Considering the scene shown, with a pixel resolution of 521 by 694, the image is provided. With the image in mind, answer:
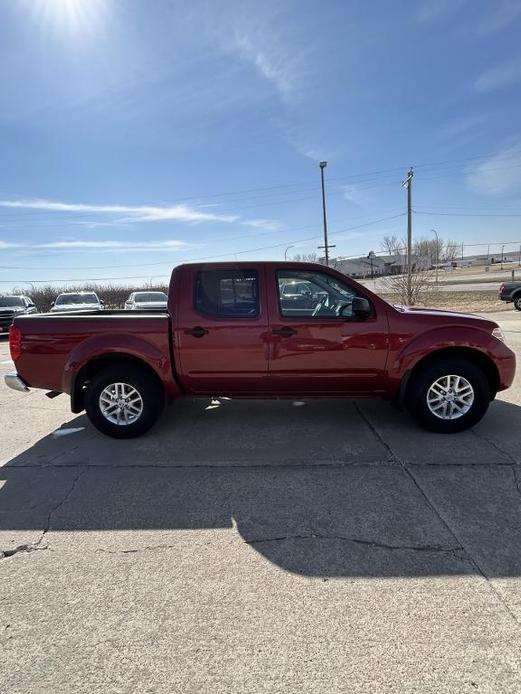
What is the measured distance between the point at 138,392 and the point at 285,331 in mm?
1713

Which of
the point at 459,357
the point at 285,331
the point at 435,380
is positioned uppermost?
the point at 285,331

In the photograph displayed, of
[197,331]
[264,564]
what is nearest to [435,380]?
[197,331]

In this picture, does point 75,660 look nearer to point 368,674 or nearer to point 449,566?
point 368,674

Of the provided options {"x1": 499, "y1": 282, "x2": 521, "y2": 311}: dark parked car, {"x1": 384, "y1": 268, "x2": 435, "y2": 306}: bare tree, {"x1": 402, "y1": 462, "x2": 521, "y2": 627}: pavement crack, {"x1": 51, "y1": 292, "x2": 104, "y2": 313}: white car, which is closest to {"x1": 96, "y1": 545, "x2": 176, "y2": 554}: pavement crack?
{"x1": 402, "y1": 462, "x2": 521, "y2": 627}: pavement crack

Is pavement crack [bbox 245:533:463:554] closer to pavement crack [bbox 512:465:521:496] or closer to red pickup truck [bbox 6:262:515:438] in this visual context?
pavement crack [bbox 512:465:521:496]

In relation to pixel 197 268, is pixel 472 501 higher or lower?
lower

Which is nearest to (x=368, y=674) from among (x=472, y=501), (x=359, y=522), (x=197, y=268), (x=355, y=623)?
(x=355, y=623)

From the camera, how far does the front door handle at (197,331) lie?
4.35m

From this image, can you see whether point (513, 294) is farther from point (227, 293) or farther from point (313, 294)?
point (227, 293)

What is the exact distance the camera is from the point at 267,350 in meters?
4.36

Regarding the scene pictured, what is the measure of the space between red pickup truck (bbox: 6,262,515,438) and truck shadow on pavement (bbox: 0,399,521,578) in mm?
429

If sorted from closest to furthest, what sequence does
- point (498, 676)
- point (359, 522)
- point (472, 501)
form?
point (498, 676), point (359, 522), point (472, 501)

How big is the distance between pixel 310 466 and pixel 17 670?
8.10 feet

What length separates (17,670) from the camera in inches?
71.8
